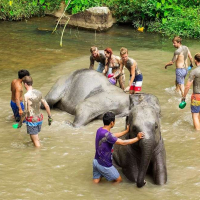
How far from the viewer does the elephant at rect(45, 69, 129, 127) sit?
7754 millimetres

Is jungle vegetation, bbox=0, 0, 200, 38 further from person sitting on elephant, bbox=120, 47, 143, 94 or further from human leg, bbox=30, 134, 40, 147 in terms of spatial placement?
human leg, bbox=30, 134, 40, 147

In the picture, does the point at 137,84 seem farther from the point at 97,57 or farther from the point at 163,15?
the point at 163,15

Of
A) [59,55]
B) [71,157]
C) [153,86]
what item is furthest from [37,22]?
[71,157]

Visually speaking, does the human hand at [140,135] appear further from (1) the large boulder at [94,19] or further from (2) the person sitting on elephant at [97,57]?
(1) the large boulder at [94,19]

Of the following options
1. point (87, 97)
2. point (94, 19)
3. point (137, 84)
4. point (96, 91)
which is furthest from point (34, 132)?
point (94, 19)

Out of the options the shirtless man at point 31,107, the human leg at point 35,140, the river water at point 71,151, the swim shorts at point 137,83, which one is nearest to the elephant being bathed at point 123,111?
the river water at point 71,151

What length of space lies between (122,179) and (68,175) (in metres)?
0.77

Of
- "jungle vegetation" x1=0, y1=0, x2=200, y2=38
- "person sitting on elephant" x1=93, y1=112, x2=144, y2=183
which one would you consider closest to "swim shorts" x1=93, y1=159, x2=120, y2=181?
"person sitting on elephant" x1=93, y1=112, x2=144, y2=183

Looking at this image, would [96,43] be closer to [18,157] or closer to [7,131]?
[7,131]

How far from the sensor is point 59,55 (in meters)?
13.7

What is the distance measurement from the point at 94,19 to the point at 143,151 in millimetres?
14276

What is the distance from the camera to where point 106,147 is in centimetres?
511

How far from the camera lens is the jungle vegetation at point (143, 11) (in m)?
17.8

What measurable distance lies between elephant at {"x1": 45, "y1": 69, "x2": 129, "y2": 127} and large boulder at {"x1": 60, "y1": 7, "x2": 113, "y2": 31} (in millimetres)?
10197
